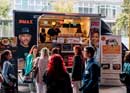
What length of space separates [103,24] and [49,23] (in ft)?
5.56

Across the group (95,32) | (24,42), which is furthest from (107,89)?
(24,42)

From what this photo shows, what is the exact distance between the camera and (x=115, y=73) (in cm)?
1105

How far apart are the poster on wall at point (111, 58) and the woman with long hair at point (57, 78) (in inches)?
213

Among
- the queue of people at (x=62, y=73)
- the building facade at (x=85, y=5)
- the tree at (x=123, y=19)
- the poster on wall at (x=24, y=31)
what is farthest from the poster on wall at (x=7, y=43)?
the building facade at (x=85, y=5)

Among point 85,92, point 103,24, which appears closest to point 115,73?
point 103,24

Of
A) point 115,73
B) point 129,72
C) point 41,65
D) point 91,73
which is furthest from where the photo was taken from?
point 115,73

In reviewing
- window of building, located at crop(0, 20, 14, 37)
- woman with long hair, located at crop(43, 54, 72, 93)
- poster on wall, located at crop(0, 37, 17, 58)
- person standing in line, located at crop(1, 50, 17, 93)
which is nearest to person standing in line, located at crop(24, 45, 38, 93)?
poster on wall, located at crop(0, 37, 17, 58)

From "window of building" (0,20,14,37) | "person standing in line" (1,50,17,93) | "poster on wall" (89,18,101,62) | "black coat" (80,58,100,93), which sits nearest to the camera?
"black coat" (80,58,100,93)

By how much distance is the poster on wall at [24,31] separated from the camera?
32.9ft

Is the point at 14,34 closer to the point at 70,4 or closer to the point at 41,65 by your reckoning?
the point at 41,65

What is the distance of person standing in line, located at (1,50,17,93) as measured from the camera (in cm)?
820

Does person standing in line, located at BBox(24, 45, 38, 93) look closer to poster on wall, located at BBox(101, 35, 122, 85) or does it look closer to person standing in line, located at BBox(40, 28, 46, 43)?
person standing in line, located at BBox(40, 28, 46, 43)

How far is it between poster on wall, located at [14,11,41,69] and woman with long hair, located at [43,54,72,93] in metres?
4.52

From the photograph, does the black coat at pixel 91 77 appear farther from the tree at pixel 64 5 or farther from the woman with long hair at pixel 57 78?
the tree at pixel 64 5
